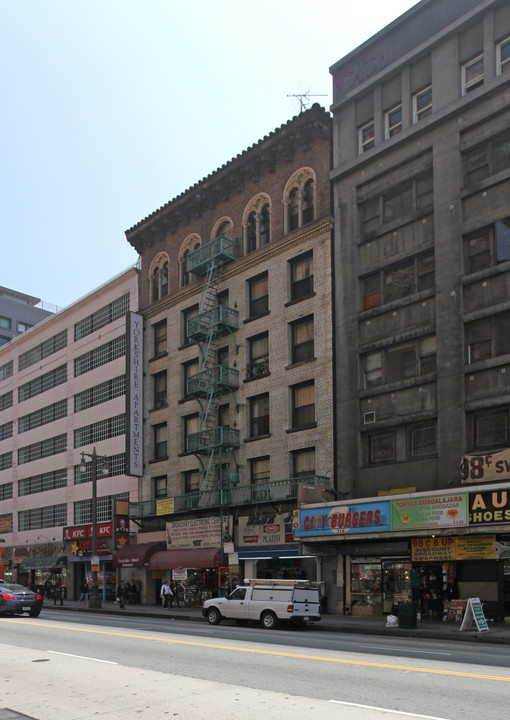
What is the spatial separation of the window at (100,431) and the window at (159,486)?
4.50 metres

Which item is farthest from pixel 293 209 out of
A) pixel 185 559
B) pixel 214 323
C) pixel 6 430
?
pixel 6 430

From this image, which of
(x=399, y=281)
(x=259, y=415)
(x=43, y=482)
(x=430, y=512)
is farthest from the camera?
(x=43, y=482)

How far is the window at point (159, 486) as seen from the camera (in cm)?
4422

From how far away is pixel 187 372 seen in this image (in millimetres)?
43469

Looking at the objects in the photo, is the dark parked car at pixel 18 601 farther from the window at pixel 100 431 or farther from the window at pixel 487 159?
the window at pixel 487 159

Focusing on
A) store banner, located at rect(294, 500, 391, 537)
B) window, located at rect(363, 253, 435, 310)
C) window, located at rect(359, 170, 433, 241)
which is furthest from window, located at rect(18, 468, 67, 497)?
window, located at rect(359, 170, 433, 241)

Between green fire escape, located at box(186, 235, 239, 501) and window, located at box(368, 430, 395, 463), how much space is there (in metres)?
8.50

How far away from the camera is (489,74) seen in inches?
1139

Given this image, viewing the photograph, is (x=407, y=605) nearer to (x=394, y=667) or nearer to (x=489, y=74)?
(x=394, y=667)

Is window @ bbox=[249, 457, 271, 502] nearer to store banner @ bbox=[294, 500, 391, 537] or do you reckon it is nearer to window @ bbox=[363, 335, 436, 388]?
store banner @ bbox=[294, 500, 391, 537]

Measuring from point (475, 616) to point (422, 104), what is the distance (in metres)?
20.4

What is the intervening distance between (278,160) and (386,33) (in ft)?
26.5

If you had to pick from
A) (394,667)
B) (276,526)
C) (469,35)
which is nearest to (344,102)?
(469,35)

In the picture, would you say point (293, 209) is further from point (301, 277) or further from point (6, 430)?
point (6, 430)
